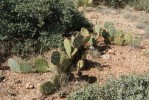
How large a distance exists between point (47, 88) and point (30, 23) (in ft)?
5.80

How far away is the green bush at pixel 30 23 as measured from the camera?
25.8 ft

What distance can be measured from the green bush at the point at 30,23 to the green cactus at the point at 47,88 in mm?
1294

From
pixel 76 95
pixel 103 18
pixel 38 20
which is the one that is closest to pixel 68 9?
pixel 38 20

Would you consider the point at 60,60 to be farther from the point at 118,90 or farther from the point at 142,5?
the point at 142,5

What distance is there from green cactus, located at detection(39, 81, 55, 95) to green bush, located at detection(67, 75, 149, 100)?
41 centimetres

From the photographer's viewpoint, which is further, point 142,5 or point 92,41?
point 142,5

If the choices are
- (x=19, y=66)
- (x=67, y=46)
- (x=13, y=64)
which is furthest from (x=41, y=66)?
(x=67, y=46)

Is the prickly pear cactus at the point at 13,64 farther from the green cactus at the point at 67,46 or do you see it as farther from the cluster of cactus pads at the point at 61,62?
the green cactus at the point at 67,46

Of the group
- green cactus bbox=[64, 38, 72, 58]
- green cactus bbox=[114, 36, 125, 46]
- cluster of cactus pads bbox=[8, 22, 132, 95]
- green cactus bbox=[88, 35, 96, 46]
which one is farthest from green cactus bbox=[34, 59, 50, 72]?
green cactus bbox=[114, 36, 125, 46]

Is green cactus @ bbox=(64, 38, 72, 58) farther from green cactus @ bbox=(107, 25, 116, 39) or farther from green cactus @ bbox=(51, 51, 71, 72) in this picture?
green cactus @ bbox=(107, 25, 116, 39)

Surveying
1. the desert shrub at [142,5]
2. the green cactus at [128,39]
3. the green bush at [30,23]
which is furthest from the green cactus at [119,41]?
the desert shrub at [142,5]

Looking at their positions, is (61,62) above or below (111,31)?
below

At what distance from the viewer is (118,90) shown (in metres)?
6.59

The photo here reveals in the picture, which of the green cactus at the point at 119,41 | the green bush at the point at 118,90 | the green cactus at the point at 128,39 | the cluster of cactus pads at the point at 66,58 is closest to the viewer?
the green bush at the point at 118,90
